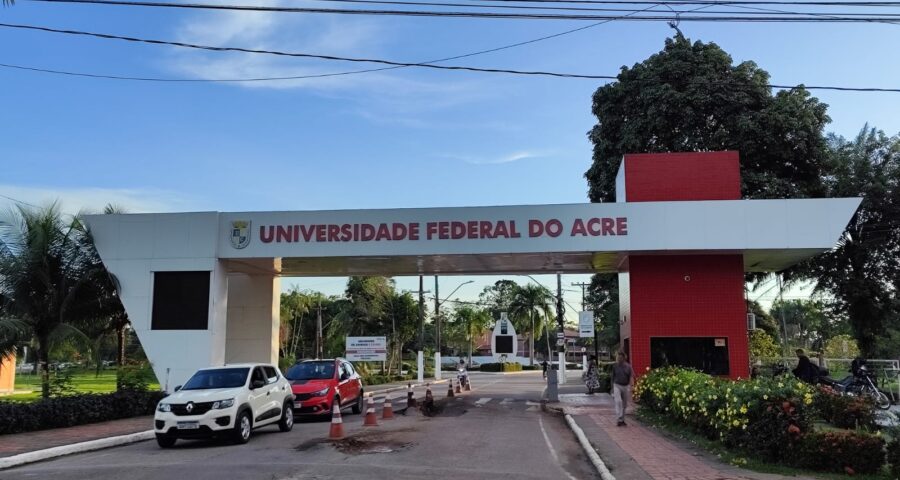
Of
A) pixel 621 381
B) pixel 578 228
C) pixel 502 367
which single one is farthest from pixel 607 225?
pixel 502 367

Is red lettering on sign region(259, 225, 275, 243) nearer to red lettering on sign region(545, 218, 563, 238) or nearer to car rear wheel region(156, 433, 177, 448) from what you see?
red lettering on sign region(545, 218, 563, 238)

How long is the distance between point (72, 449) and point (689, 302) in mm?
16629

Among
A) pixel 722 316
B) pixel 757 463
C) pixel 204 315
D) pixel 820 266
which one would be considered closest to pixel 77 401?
pixel 204 315

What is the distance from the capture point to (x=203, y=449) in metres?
12.8

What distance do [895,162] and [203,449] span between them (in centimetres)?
2607

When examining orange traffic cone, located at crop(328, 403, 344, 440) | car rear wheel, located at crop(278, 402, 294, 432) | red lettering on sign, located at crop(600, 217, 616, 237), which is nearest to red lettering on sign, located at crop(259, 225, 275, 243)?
car rear wheel, located at crop(278, 402, 294, 432)

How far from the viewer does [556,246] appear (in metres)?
21.3

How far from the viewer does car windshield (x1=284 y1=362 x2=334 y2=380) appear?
19.1 meters

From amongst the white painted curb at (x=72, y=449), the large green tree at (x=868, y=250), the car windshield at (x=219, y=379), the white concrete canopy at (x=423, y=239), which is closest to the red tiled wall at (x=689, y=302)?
the white concrete canopy at (x=423, y=239)

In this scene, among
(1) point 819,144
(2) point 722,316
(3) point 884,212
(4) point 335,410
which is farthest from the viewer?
(1) point 819,144

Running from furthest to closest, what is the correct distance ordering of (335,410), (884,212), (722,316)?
(884,212) < (722,316) < (335,410)

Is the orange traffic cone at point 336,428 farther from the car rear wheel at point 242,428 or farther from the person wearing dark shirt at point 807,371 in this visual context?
the person wearing dark shirt at point 807,371

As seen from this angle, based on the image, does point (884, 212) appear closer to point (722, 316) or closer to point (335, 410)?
point (722, 316)

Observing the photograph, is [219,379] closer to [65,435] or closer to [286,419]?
[286,419]
